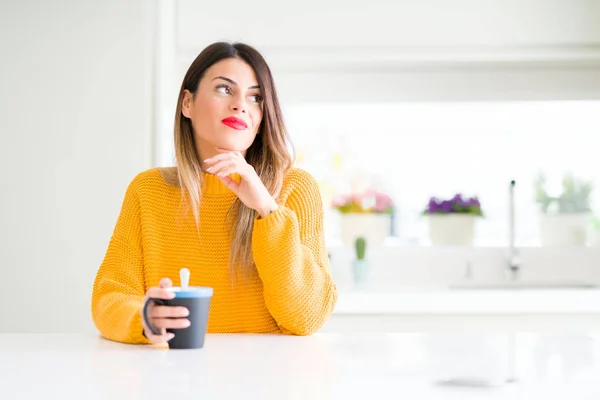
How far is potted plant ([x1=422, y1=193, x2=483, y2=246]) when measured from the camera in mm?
3816

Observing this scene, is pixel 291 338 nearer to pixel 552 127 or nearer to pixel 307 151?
pixel 307 151

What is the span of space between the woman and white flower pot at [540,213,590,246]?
7.62 ft

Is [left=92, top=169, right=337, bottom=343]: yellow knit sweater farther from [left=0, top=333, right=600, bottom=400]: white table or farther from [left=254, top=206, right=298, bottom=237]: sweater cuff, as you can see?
[left=0, top=333, right=600, bottom=400]: white table

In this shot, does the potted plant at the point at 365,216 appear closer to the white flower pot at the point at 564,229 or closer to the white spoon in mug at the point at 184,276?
the white flower pot at the point at 564,229

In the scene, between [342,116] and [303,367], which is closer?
[303,367]

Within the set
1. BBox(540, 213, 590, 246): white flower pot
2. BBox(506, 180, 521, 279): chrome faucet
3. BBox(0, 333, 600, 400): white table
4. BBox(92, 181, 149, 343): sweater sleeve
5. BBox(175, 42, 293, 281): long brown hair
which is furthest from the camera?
BBox(540, 213, 590, 246): white flower pot

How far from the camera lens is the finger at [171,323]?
52.3 inches

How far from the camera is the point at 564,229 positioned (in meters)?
3.86

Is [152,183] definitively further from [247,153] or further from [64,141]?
[64,141]

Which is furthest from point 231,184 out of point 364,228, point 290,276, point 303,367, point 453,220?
point 453,220

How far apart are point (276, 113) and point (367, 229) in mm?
2077

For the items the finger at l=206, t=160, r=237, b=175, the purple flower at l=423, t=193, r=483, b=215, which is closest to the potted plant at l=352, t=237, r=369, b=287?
the purple flower at l=423, t=193, r=483, b=215

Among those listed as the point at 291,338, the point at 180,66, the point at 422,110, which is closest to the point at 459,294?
the point at 422,110

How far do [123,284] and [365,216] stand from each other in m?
2.25
